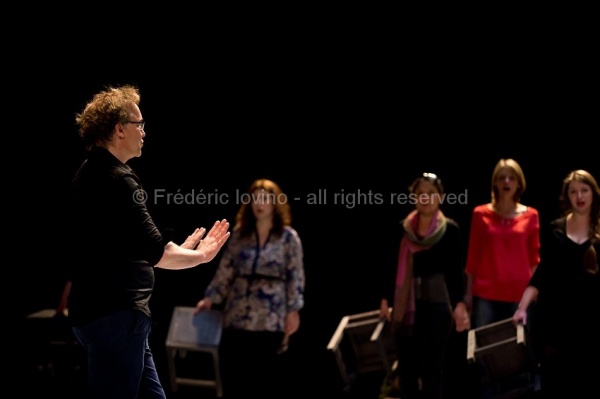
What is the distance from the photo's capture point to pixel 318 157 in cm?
553

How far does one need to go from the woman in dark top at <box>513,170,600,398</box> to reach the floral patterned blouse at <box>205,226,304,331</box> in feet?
4.32

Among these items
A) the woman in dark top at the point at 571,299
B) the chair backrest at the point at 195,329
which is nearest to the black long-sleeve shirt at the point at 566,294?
the woman in dark top at the point at 571,299

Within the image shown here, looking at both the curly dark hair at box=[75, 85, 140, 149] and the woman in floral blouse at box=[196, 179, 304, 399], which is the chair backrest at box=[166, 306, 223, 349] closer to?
the woman in floral blouse at box=[196, 179, 304, 399]

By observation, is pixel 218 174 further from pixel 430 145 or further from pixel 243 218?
pixel 430 145

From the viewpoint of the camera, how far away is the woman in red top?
4.50m

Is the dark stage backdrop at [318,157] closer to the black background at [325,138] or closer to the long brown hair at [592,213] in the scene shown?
the black background at [325,138]

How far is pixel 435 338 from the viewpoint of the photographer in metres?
4.33

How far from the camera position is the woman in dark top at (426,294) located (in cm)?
433

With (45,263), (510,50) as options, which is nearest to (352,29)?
(510,50)

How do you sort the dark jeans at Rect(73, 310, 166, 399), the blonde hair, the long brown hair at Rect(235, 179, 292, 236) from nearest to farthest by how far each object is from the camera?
the dark jeans at Rect(73, 310, 166, 399), the blonde hair, the long brown hair at Rect(235, 179, 292, 236)

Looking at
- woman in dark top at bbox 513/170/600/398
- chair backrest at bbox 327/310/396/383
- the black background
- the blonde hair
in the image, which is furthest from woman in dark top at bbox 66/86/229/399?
the black background

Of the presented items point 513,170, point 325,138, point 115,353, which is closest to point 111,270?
point 115,353

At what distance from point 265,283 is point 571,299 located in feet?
5.57

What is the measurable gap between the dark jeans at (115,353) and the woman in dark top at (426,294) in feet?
7.16
